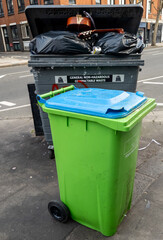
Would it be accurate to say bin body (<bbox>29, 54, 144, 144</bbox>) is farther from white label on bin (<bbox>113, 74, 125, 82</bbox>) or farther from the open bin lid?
the open bin lid

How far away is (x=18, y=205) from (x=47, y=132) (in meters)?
1.17

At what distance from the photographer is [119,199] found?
183cm

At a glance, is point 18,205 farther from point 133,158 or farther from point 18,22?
point 18,22

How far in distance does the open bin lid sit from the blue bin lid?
5.99 ft

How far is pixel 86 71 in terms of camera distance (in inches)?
110

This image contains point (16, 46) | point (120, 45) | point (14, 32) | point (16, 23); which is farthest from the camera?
point (16, 46)

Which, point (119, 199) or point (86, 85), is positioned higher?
point (86, 85)

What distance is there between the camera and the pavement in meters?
1.99

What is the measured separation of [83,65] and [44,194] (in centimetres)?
174

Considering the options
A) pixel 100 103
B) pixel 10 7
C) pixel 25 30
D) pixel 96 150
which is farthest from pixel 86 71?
pixel 10 7

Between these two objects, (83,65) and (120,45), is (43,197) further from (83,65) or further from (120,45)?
(120,45)

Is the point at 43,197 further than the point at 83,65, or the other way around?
the point at 83,65

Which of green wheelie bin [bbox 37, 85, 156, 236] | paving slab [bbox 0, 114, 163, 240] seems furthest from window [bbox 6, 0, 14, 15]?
green wheelie bin [bbox 37, 85, 156, 236]

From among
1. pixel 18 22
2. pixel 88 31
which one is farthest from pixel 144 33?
pixel 88 31
